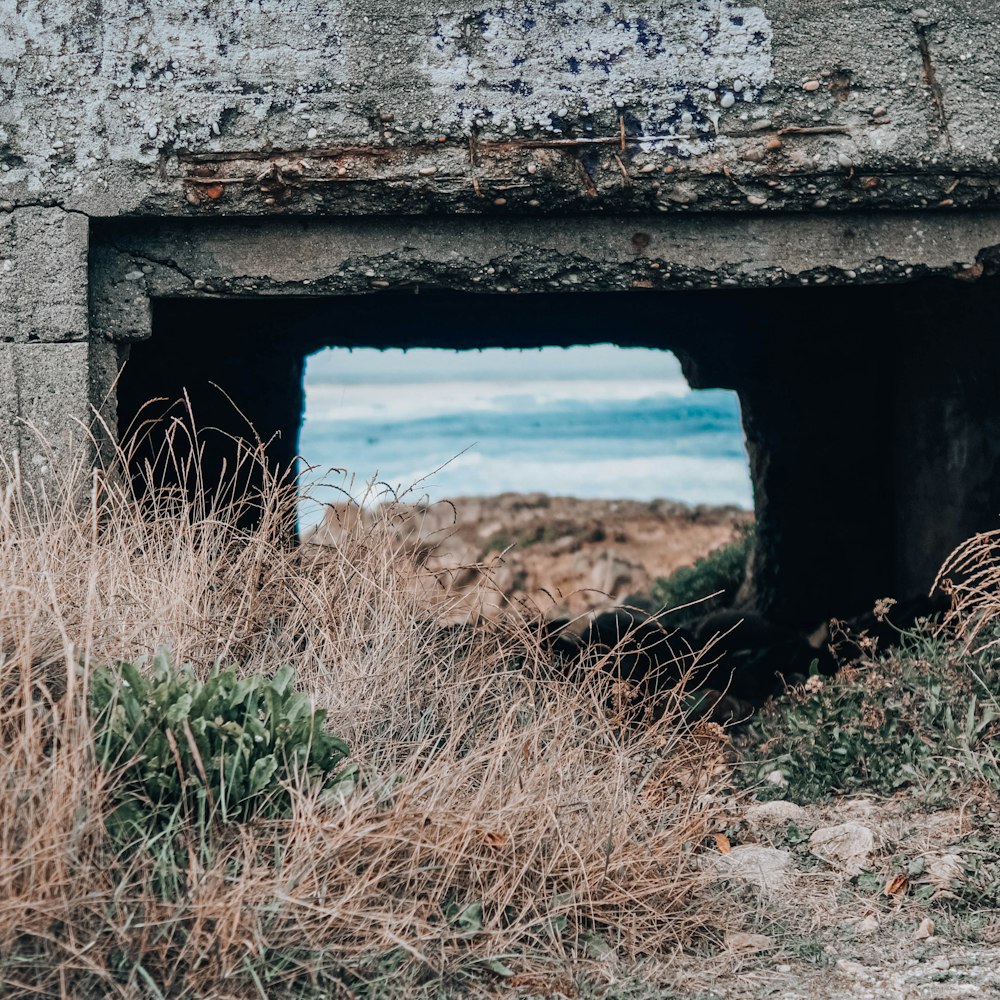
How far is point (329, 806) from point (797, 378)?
452cm

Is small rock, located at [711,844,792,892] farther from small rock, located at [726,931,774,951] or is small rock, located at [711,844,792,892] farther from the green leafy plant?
the green leafy plant

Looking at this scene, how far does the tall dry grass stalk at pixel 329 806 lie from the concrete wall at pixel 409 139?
1.93 feet

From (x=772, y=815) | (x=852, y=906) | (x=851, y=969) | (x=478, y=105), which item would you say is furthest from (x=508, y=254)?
(x=851, y=969)

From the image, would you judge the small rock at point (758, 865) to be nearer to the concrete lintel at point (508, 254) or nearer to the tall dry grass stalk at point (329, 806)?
the tall dry grass stalk at point (329, 806)

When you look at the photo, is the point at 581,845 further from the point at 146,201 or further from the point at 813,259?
the point at 146,201

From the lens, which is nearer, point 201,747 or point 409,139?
point 201,747

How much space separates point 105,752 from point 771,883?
1.55 metres

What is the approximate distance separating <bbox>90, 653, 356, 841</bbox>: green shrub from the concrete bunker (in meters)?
2.36

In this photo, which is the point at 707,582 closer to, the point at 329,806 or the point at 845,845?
the point at 845,845

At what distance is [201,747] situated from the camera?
6.88 feet

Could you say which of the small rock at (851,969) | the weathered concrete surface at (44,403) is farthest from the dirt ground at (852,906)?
the weathered concrete surface at (44,403)

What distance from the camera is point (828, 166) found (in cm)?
326

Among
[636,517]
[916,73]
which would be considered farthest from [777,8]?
[636,517]

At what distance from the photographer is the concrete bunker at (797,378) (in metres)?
4.68
